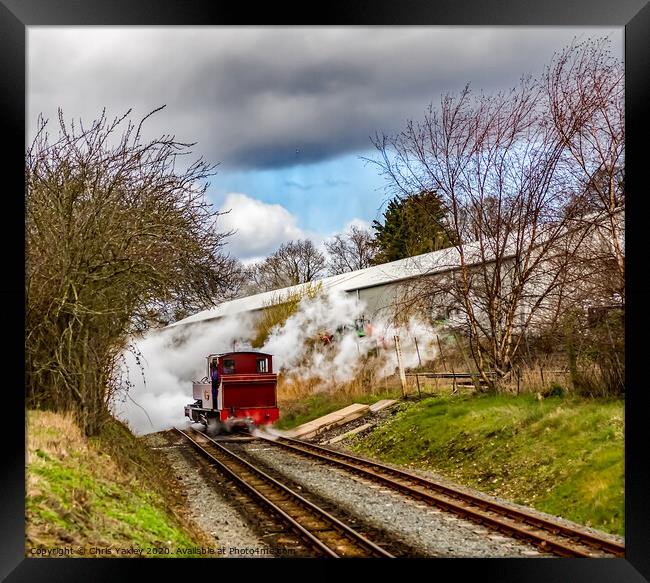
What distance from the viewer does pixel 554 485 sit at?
796 centimetres

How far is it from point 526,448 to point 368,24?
6.60m

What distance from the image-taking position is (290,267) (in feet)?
44.4

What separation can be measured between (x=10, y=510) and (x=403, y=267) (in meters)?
9.01

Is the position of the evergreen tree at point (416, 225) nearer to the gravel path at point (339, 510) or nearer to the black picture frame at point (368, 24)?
the gravel path at point (339, 510)

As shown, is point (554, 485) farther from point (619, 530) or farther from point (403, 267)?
point (403, 267)

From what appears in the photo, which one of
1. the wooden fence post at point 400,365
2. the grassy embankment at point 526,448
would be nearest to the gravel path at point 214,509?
the grassy embankment at point 526,448

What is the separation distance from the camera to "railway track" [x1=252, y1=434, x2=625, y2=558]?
231 inches

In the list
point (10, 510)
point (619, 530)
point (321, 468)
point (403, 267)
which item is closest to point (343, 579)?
point (10, 510)

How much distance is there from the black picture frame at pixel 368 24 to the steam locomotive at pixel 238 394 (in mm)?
7306

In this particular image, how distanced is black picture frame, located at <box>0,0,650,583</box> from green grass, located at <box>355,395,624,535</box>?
6.64 feet

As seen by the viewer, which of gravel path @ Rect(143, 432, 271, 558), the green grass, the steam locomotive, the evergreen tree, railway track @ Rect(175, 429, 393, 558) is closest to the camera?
railway track @ Rect(175, 429, 393, 558)

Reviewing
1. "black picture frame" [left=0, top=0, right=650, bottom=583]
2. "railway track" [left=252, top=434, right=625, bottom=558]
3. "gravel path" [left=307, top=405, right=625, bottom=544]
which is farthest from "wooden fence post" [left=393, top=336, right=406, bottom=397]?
"black picture frame" [left=0, top=0, right=650, bottom=583]

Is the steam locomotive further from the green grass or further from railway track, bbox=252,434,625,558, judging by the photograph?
the green grass

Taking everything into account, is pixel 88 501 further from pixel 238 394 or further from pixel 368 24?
pixel 238 394
